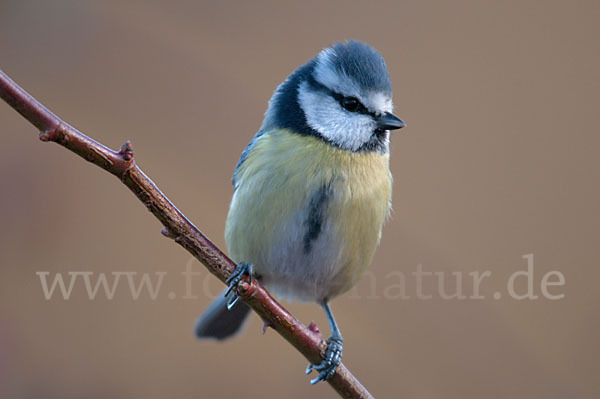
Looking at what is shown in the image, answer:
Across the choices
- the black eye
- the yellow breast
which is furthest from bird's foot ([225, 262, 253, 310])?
the black eye

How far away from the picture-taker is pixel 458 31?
2.60 metres

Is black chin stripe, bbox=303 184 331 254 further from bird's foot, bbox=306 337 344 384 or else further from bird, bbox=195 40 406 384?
bird's foot, bbox=306 337 344 384

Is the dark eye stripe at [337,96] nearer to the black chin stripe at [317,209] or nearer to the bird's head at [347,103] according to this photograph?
the bird's head at [347,103]

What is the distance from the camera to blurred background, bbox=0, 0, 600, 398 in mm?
1524

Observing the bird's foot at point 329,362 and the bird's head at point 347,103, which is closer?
the bird's foot at point 329,362

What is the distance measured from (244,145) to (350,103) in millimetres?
653

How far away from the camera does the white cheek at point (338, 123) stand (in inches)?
62.6

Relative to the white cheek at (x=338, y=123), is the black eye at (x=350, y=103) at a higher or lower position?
higher

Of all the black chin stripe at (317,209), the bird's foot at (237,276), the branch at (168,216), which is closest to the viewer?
the branch at (168,216)

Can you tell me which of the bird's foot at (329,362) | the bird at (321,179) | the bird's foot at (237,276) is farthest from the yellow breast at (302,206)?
the bird's foot at (329,362)

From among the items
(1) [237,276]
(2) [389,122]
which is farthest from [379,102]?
(1) [237,276]

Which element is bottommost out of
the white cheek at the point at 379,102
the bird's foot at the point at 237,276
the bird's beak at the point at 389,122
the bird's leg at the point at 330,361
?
the bird's leg at the point at 330,361

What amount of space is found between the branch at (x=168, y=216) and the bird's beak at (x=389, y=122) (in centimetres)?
56

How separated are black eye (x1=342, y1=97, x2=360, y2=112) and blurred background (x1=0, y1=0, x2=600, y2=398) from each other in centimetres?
27
